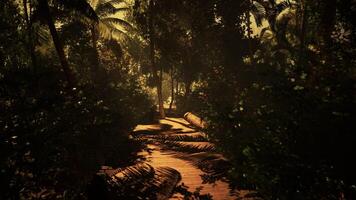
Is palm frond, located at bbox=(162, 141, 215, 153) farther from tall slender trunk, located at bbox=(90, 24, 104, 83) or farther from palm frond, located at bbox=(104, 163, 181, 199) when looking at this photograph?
tall slender trunk, located at bbox=(90, 24, 104, 83)

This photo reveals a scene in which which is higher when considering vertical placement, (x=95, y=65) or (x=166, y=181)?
(x=95, y=65)

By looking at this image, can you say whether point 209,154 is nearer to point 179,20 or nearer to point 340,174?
point 340,174

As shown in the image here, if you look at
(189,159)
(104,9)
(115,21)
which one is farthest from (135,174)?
(115,21)

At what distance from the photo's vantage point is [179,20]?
92.4 feet

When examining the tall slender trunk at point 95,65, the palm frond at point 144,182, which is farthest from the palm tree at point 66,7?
the tall slender trunk at point 95,65

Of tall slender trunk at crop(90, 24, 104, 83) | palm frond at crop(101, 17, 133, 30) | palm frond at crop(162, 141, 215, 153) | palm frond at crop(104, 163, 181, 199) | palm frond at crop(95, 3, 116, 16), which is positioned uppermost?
palm frond at crop(95, 3, 116, 16)

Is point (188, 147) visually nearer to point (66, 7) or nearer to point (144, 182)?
point (144, 182)

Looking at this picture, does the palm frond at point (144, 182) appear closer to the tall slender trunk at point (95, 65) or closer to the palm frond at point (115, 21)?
the tall slender trunk at point (95, 65)

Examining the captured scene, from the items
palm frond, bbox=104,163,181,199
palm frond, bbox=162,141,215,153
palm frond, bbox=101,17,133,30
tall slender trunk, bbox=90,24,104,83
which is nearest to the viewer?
palm frond, bbox=104,163,181,199

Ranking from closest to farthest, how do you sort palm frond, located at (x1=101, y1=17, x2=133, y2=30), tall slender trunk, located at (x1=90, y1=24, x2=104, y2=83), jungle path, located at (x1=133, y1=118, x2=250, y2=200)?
jungle path, located at (x1=133, y1=118, x2=250, y2=200) → tall slender trunk, located at (x1=90, y1=24, x2=104, y2=83) → palm frond, located at (x1=101, y1=17, x2=133, y2=30)

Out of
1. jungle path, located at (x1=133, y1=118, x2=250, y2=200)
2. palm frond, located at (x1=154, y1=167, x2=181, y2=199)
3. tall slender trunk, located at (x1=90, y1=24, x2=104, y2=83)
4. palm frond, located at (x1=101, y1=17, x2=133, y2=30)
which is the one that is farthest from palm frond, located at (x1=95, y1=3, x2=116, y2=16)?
palm frond, located at (x1=154, y1=167, x2=181, y2=199)

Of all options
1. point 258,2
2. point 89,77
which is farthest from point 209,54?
point 89,77

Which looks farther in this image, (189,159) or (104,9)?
(104,9)

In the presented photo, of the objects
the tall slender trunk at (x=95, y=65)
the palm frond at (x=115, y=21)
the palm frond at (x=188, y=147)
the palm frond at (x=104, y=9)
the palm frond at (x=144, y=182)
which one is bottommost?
the palm frond at (x=144, y=182)
